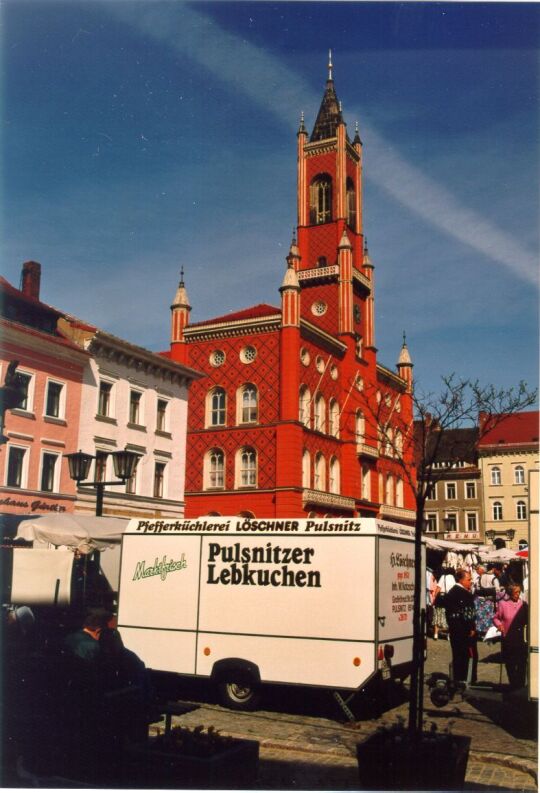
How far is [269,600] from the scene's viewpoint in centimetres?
1127

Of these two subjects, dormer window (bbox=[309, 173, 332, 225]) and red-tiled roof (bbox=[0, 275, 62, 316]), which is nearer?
red-tiled roof (bbox=[0, 275, 62, 316])

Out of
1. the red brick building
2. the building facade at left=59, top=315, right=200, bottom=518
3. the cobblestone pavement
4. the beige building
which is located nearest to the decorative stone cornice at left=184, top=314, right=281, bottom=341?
the red brick building

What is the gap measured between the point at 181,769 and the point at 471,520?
67.1m

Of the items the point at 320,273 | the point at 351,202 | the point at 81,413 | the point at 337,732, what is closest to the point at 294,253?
the point at 320,273

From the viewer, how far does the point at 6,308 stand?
27.7 meters

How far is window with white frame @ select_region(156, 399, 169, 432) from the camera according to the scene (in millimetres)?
35594

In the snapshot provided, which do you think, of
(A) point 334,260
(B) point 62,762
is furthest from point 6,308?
(A) point 334,260

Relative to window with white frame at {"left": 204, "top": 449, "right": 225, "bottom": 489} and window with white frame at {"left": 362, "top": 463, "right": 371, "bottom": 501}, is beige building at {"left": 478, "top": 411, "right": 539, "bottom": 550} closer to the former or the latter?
window with white frame at {"left": 362, "top": 463, "right": 371, "bottom": 501}

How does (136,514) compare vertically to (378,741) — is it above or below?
above

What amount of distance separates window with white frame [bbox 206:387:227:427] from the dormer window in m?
17.4

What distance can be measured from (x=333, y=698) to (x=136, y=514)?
2208cm

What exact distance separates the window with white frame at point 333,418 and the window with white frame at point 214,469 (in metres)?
7.07

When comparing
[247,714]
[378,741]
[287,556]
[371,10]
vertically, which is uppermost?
[371,10]

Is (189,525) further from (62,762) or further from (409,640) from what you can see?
(62,762)
